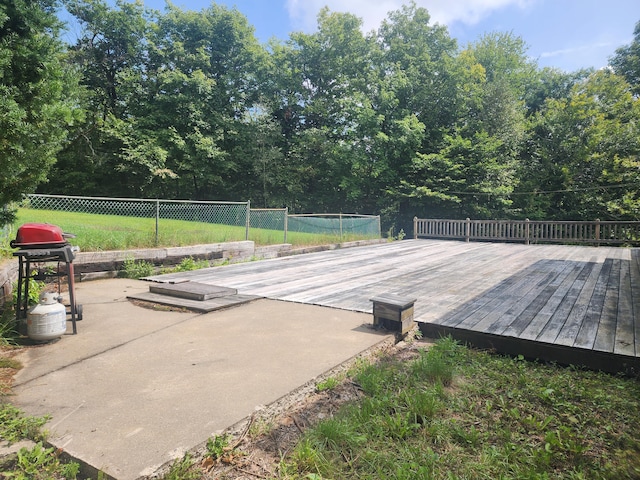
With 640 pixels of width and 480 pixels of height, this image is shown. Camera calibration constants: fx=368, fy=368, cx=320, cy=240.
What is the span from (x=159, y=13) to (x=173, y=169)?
32.3ft

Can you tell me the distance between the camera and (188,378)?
86.8 inches

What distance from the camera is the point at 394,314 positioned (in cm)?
314

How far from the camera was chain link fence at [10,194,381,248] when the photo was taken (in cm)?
574

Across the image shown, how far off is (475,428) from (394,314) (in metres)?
1.27

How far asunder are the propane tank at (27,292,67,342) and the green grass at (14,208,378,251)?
9.80 feet

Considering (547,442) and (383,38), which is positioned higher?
(383,38)

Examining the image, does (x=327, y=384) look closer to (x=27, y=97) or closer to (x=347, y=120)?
(x=27, y=97)

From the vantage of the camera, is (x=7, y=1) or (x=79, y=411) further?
(x=7, y=1)

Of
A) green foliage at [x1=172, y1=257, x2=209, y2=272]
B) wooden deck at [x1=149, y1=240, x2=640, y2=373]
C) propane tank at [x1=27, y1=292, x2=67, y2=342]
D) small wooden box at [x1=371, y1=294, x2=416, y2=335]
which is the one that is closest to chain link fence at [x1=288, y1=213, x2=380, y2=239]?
wooden deck at [x1=149, y1=240, x2=640, y2=373]

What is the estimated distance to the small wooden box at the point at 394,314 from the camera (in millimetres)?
3131

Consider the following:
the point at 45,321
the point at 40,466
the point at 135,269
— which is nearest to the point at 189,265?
the point at 135,269

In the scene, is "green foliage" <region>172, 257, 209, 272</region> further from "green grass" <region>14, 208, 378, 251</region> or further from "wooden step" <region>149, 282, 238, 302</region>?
"wooden step" <region>149, 282, 238, 302</region>

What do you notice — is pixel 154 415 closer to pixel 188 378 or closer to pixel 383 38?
pixel 188 378

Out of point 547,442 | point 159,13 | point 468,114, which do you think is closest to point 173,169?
point 159,13
